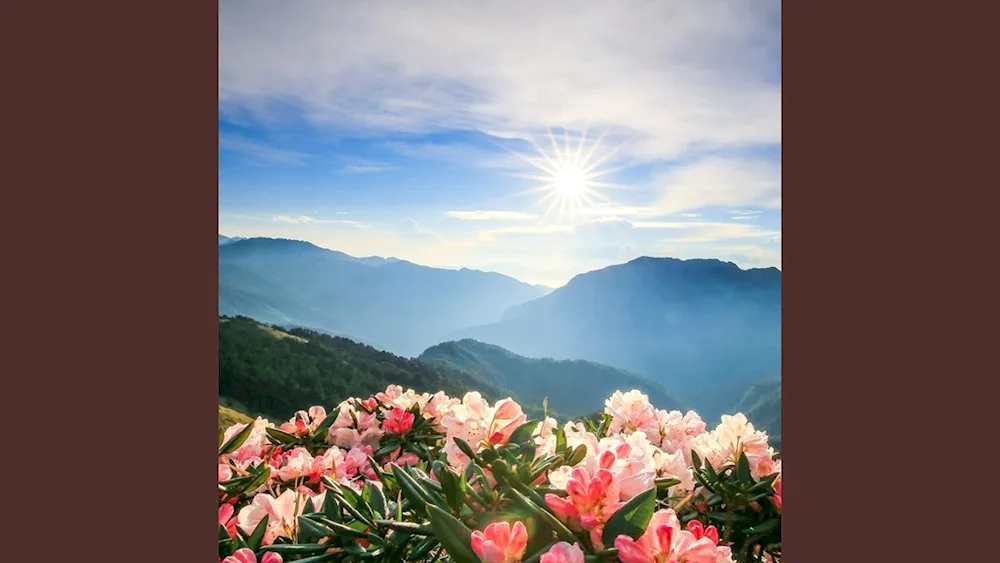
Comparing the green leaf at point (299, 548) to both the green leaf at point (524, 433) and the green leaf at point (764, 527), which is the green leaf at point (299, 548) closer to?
the green leaf at point (524, 433)

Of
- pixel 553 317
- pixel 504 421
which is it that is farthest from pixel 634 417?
pixel 553 317

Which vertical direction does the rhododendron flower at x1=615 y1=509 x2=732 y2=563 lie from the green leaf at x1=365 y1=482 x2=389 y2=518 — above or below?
above

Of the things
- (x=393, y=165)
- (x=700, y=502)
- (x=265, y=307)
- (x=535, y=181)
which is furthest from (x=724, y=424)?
(x=265, y=307)

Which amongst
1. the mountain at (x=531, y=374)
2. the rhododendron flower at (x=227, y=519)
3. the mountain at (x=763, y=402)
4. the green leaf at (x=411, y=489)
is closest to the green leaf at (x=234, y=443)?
the rhododendron flower at (x=227, y=519)

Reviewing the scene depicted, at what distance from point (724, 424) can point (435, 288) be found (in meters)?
9.41

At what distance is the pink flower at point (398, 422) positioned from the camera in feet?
5.30

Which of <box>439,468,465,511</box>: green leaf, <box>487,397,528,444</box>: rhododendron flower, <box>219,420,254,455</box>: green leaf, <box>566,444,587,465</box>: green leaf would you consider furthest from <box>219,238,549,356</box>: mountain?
<box>439,468,465,511</box>: green leaf

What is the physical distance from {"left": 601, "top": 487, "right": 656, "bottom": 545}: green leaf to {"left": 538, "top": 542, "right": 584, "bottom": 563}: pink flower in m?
0.05

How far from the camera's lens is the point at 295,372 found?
794 centimetres

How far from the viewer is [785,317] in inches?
77.7

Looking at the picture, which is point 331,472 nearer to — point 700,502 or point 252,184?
point 700,502

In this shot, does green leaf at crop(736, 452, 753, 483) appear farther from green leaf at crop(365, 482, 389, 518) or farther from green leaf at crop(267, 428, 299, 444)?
green leaf at crop(267, 428, 299, 444)

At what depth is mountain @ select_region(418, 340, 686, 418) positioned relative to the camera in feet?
33.3

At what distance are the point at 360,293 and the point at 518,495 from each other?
36.9 feet
